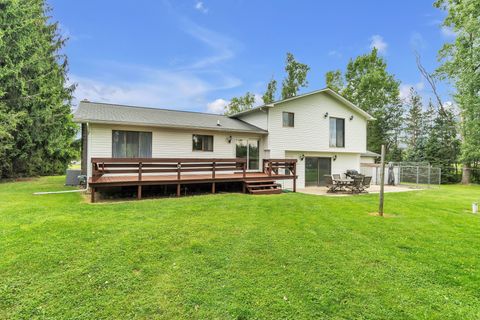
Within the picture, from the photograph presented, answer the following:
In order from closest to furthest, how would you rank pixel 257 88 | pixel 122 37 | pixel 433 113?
pixel 122 37 < pixel 433 113 < pixel 257 88

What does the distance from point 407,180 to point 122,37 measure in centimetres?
2305

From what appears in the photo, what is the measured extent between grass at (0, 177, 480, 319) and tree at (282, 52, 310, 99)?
1077 inches

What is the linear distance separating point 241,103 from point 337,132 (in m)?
20.9

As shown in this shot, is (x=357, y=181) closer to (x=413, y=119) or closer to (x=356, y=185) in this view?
(x=356, y=185)

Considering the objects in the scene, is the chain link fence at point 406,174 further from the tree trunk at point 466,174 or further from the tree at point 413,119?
the tree at point 413,119

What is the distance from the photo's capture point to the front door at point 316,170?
1499cm

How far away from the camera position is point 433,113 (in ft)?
101

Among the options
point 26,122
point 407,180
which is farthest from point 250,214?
point 407,180

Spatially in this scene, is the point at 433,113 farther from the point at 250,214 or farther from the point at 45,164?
the point at 45,164

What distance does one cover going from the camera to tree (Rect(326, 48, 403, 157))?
30.8 metres

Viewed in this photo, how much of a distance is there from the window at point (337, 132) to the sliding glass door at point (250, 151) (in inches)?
190

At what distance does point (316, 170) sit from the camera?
15328 mm

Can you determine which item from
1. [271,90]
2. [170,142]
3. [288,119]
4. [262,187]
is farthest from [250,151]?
[271,90]

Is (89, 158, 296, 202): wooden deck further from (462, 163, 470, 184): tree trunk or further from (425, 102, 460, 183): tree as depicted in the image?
(425, 102, 460, 183): tree
